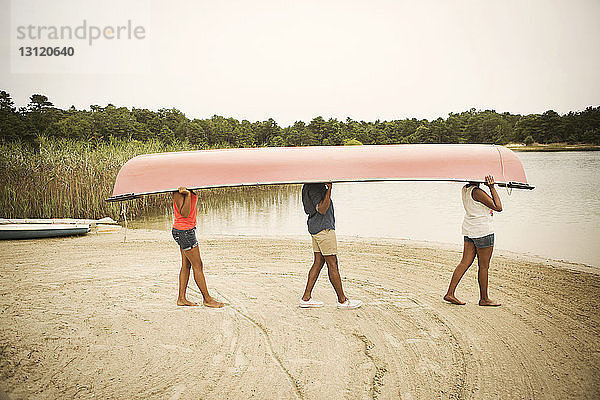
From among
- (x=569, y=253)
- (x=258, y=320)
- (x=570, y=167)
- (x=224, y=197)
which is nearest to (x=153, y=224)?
(x=224, y=197)

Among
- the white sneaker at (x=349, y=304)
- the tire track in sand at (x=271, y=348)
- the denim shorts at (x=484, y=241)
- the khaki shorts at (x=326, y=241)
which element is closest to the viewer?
the tire track in sand at (x=271, y=348)

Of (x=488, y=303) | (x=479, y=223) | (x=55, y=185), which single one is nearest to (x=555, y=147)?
(x=55, y=185)

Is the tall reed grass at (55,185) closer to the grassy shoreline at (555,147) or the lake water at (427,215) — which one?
the lake water at (427,215)

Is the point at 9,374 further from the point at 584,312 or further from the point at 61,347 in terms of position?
the point at 584,312

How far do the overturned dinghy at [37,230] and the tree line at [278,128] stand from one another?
14.8 meters

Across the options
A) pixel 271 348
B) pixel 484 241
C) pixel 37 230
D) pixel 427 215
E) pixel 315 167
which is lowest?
pixel 271 348

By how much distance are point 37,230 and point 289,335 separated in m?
6.63

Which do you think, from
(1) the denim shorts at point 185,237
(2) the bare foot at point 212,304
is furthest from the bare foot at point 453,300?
(1) the denim shorts at point 185,237

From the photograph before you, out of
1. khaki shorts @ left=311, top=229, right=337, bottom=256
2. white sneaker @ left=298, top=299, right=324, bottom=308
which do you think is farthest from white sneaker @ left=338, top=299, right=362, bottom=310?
khaki shorts @ left=311, top=229, right=337, bottom=256

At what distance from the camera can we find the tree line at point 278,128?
2558 cm

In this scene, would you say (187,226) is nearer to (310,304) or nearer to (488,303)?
(310,304)

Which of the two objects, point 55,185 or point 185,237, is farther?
point 55,185

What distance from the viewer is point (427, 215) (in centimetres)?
1368

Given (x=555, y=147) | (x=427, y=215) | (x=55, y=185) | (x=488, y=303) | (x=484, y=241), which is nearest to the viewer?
(x=484, y=241)
